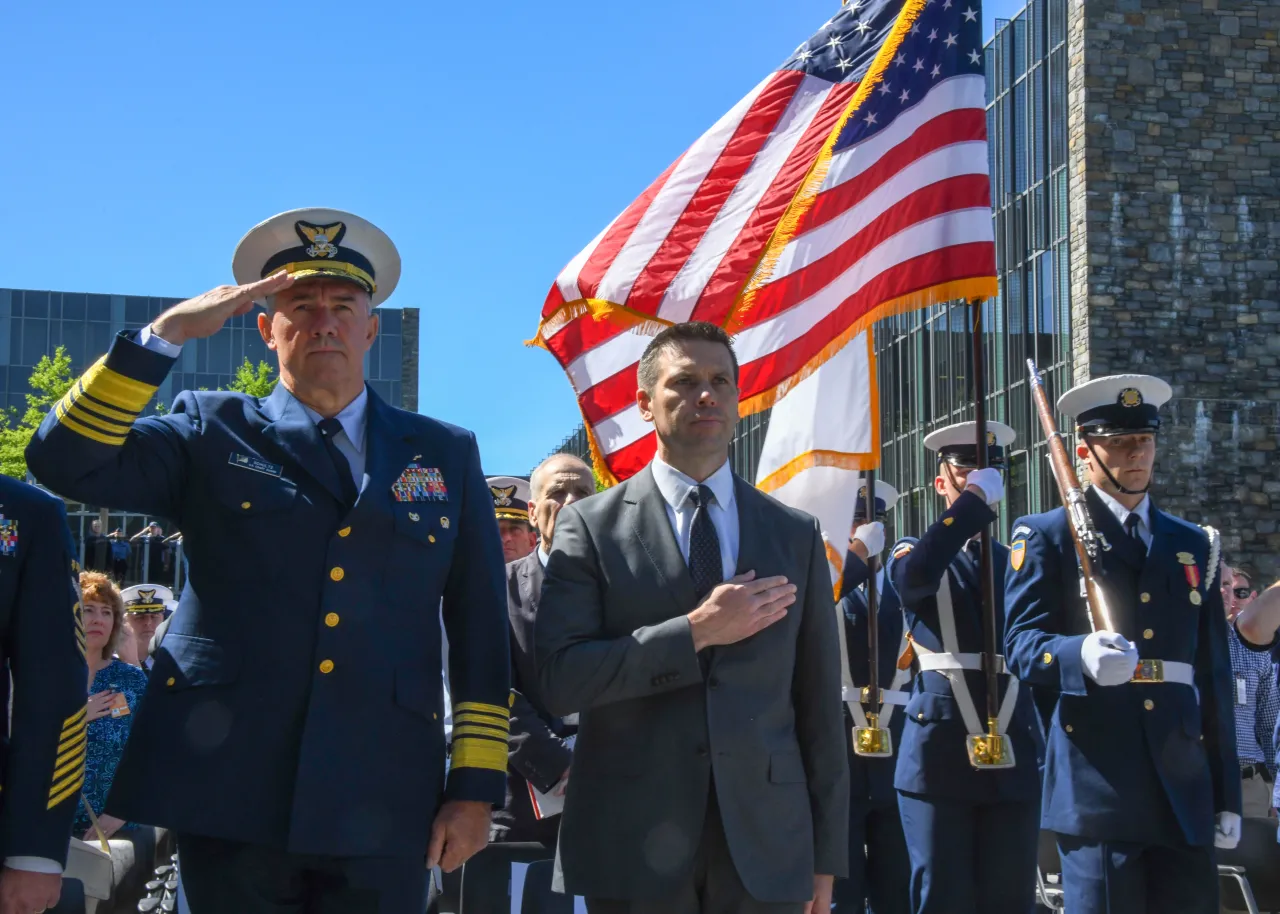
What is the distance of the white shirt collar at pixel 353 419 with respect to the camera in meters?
3.70

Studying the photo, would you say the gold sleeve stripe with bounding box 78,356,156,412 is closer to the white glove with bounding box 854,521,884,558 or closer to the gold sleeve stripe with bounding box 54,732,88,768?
the gold sleeve stripe with bounding box 54,732,88,768

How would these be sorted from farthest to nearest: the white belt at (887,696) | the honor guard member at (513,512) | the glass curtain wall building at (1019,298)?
the glass curtain wall building at (1019,298) → the white belt at (887,696) → the honor guard member at (513,512)

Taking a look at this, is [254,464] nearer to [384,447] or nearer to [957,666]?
[384,447]

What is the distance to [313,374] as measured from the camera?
3648mm

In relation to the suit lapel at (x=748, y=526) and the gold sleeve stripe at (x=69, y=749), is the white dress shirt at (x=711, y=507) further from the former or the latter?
the gold sleeve stripe at (x=69, y=749)

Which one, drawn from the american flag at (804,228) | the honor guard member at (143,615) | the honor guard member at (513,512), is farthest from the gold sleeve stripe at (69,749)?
the honor guard member at (143,615)

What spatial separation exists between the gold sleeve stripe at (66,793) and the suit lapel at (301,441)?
823 mm

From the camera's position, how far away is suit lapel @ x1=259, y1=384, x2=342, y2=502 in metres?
3.55

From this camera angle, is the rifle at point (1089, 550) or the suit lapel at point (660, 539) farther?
the rifle at point (1089, 550)

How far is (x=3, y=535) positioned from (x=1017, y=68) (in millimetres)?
31145

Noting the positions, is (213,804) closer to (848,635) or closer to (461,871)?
(461,871)

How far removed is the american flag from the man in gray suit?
1.86m

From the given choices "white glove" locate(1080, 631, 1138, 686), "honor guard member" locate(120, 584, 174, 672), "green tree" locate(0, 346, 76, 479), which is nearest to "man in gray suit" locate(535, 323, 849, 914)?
"white glove" locate(1080, 631, 1138, 686)

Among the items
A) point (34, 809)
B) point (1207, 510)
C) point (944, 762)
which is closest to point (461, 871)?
point (944, 762)
